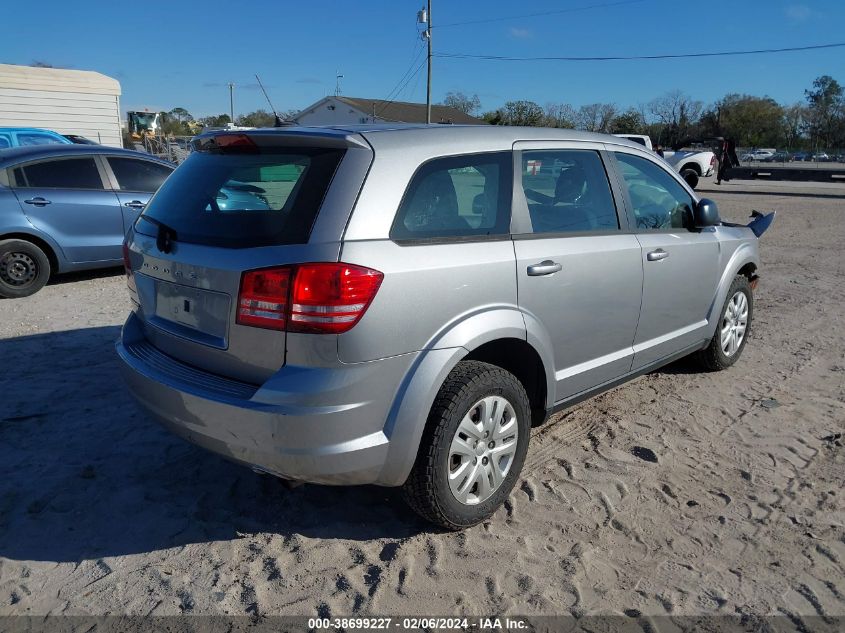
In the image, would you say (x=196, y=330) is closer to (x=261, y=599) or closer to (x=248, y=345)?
(x=248, y=345)

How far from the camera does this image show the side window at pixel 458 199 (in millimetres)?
2938

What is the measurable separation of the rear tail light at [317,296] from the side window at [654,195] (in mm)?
2240

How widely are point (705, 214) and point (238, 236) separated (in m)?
3.18

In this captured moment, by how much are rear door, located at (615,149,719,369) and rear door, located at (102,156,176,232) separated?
18.5 ft

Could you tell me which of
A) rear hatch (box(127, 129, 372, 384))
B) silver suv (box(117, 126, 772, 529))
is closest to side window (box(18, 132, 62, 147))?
silver suv (box(117, 126, 772, 529))

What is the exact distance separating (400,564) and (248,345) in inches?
45.3

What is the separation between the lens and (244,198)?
10.1 feet

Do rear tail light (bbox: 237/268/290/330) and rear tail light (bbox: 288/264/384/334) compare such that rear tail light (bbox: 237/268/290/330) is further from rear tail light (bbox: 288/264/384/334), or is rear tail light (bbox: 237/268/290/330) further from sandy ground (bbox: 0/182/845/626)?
sandy ground (bbox: 0/182/845/626)

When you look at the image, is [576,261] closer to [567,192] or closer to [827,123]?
[567,192]

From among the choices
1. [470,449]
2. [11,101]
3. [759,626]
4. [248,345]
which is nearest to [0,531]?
[248,345]

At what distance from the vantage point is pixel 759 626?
8.57ft

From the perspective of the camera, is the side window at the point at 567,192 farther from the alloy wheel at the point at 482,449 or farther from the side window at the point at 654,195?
the alloy wheel at the point at 482,449

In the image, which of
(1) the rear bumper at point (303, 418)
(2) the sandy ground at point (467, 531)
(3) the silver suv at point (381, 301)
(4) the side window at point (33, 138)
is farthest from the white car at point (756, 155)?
(1) the rear bumper at point (303, 418)

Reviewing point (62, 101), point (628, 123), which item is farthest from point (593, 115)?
point (62, 101)
